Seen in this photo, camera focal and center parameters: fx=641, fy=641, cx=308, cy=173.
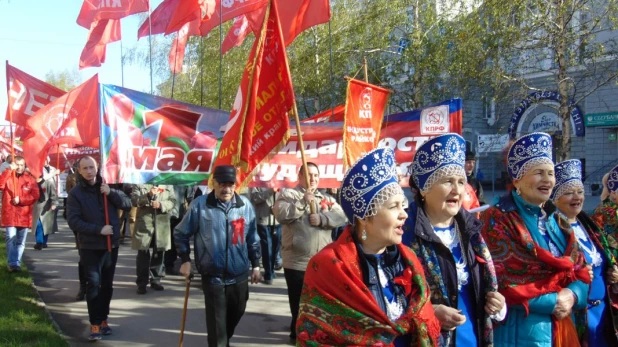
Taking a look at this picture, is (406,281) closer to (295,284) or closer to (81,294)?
(295,284)

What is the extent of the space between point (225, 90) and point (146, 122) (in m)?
20.5

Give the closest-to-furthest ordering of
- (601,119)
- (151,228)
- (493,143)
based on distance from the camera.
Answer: (151,228) → (493,143) → (601,119)

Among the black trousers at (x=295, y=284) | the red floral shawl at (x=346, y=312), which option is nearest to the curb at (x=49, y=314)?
the black trousers at (x=295, y=284)

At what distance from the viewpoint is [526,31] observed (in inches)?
525

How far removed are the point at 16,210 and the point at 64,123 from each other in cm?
265

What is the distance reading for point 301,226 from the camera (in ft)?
20.4

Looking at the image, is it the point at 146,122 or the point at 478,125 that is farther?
the point at 478,125

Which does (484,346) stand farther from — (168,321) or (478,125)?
(478,125)

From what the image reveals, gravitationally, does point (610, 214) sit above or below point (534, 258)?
above

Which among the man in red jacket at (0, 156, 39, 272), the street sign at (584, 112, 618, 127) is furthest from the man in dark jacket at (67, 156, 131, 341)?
the street sign at (584, 112, 618, 127)

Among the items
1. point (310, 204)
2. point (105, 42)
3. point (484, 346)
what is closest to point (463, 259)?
point (484, 346)

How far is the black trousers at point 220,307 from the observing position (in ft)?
18.3

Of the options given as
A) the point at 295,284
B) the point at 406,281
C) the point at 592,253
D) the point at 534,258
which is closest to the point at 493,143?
the point at 295,284

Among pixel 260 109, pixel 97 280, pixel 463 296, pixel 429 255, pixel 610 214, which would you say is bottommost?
pixel 97 280
